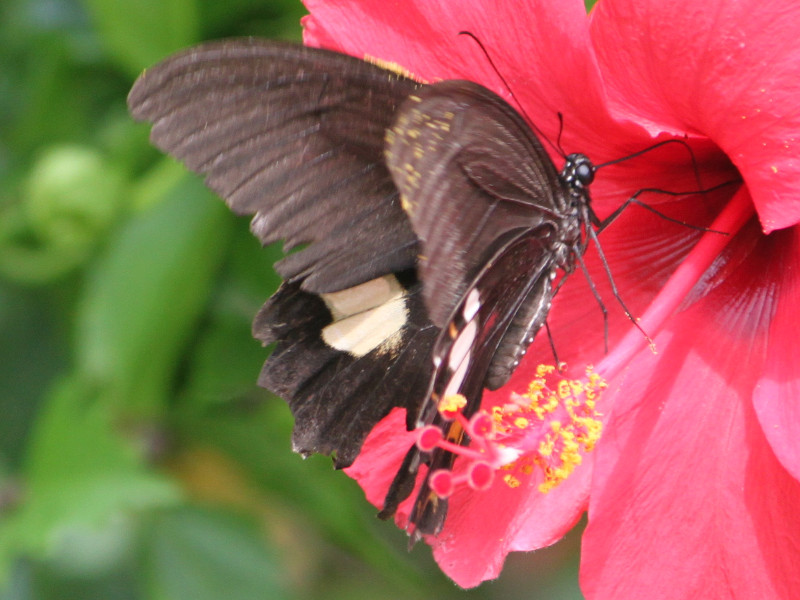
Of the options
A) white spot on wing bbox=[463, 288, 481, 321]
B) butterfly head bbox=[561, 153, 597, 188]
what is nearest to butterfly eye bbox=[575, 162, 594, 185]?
butterfly head bbox=[561, 153, 597, 188]

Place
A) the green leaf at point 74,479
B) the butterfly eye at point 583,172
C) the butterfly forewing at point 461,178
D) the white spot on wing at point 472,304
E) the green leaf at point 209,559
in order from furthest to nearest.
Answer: the green leaf at point 209,559, the green leaf at point 74,479, the butterfly eye at point 583,172, the white spot on wing at point 472,304, the butterfly forewing at point 461,178

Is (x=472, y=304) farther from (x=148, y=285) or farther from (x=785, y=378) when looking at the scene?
(x=148, y=285)

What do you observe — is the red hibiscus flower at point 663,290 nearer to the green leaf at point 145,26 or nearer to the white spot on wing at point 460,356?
the white spot on wing at point 460,356

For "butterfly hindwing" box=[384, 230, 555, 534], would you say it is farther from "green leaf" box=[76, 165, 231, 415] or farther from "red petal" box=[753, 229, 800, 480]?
"green leaf" box=[76, 165, 231, 415]

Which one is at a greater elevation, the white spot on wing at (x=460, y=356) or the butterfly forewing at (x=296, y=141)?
the butterfly forewing at (x=296, y=141)

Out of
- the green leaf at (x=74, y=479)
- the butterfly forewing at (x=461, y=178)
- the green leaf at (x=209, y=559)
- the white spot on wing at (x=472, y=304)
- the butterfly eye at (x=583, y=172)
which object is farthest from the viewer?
the green leaf at (x=209, y=559)

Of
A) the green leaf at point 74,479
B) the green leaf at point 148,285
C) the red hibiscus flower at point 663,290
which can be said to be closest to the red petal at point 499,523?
the red hibiscus flower at point 663,290

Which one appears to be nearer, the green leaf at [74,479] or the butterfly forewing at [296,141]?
the butterfly forewing at [296,141]
